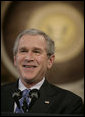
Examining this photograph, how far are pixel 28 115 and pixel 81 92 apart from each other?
6.66 feet

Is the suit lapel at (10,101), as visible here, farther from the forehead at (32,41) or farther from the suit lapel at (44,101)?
the forehead at (32,41)

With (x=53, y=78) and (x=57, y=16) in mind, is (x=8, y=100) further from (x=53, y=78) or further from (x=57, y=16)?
(x=57, y=16)

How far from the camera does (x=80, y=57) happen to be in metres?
2.93

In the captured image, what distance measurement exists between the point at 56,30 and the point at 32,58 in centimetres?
143

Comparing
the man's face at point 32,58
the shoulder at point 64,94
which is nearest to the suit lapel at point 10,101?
the man's face at point 32,58

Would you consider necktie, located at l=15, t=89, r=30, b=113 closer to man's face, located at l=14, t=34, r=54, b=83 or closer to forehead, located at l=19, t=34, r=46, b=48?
man's face, located at l=14, t=34, r=54, b=83

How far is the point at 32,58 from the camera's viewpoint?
1.54m

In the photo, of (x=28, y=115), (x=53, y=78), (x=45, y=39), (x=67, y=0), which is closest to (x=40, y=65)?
(x=45, y=39)

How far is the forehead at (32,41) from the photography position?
1.53m

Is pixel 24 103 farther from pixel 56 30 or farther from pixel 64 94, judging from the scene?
pixel 56 30

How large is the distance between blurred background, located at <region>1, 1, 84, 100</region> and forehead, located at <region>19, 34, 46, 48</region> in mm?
1318

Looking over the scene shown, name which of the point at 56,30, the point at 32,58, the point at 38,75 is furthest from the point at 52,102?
the point at 56,30

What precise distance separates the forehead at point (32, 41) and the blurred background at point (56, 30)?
1318 mm

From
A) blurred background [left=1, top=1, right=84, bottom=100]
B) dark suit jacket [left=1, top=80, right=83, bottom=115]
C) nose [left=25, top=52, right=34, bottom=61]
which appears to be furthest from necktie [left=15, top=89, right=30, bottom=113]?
blurred background [left=1, top=1, right=84, bottom=100]
